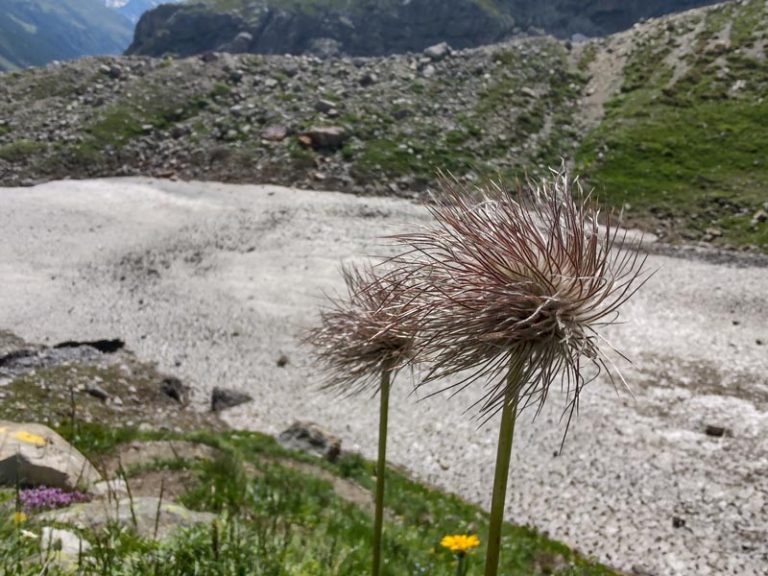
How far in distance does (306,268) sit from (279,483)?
773 inches

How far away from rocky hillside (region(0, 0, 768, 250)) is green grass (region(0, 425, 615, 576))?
1075 inches

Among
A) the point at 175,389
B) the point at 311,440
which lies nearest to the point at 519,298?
the point at 311,440

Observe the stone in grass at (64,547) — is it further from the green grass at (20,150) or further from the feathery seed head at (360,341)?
the green grass at (20,150)

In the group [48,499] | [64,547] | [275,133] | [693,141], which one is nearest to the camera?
[64,547]

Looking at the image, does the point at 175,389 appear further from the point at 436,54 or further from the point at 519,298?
the point at 436,54

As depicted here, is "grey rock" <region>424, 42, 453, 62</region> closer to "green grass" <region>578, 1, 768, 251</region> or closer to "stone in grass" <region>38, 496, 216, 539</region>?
"green grass" <region>578, 1, 768, 251</region>

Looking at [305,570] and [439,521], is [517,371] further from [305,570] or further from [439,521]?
[439,521]

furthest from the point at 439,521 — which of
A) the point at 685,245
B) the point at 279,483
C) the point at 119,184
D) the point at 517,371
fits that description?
the point at 119,184

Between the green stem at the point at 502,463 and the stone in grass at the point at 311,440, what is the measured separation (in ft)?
47.3

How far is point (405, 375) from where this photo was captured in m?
21.2

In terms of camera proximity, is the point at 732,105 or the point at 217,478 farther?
the point at 732,105

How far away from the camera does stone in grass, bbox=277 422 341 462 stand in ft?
55.8

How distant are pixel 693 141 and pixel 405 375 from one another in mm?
39892

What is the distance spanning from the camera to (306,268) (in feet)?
103
